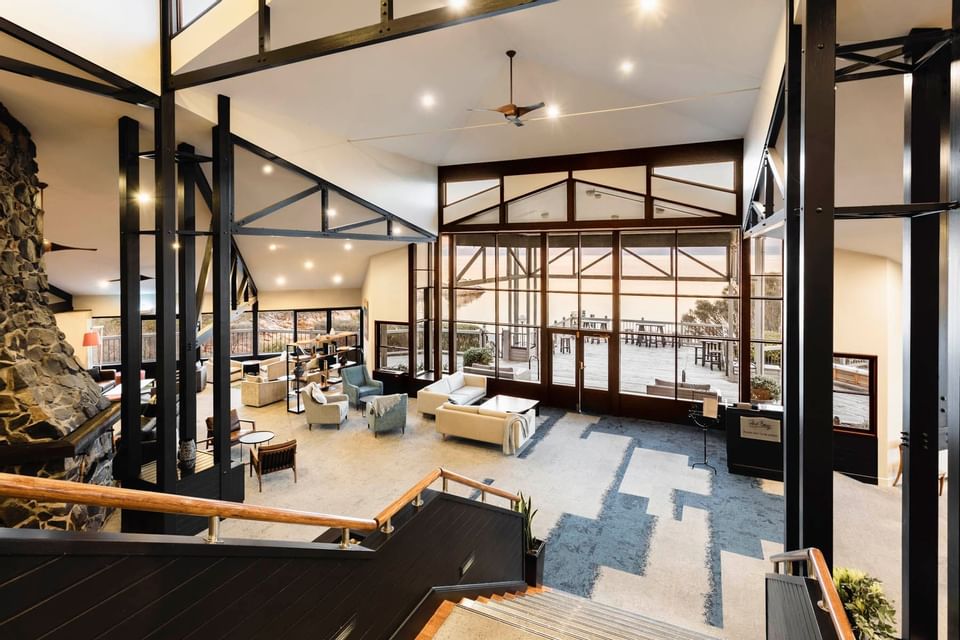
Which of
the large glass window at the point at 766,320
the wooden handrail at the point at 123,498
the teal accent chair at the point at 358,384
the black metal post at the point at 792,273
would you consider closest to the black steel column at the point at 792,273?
the black metal post at the point at 792,273

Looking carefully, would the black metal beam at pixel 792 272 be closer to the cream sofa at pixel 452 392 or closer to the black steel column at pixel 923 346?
the black steel column at pixel 923 346

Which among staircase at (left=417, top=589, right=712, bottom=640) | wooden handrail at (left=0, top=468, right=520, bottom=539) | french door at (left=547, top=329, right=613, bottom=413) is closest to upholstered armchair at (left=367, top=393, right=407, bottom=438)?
french door at (left=547, top=329, right=613, bottom=413)

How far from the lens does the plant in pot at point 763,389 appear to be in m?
8.82

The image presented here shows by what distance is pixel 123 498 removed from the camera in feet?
5.25

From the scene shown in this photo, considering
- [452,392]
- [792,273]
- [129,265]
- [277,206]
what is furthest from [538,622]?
[452,392]

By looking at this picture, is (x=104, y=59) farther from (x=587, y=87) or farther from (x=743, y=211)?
(x=743, y=211)

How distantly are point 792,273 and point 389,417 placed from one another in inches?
286

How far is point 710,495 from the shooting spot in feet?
22.4

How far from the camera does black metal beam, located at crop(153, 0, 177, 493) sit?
5.13 meters

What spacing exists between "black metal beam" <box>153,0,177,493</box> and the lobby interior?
0.04 m

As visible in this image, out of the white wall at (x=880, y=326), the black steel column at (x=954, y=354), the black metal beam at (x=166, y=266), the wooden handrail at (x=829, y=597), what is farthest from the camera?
the white wall at (x=880, y=326)

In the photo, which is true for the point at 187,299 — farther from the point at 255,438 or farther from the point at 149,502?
the point at 149,502

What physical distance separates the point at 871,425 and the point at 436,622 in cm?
776

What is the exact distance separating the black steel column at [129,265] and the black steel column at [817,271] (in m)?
6.59
